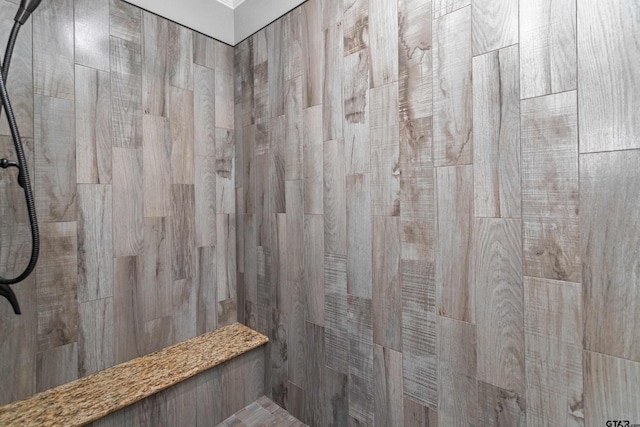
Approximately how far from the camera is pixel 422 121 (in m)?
1.09

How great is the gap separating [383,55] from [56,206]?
1445mm

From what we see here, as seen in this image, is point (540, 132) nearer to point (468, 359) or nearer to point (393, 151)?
point (393, 151)

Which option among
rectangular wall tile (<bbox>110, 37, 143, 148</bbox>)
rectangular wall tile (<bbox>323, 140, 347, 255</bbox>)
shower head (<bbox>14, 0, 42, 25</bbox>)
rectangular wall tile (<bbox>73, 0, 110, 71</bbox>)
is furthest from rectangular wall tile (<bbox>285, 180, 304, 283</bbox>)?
shower head (<bbox>14, 0, 42, 25</bbox>)

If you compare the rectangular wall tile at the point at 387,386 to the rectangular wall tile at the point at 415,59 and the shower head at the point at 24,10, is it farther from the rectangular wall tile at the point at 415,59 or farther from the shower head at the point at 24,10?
the shower head at the point at 24,10

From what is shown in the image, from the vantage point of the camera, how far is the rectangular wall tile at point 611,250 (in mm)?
758

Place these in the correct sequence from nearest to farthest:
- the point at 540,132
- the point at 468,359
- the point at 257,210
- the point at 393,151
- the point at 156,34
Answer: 1. the point at 540,132
2. the point at 468,359
3. the point at 393,151
4. the point at 156,34
5. the point at 257,210

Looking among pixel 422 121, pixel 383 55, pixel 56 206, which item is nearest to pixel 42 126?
pixel 56 206

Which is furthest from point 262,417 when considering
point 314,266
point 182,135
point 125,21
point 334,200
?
point 125,21

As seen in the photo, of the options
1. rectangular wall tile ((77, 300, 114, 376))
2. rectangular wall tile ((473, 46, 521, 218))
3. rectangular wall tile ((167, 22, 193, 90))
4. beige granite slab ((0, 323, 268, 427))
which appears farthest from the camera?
rectangular wall tile ((167, 22, 193, 90))

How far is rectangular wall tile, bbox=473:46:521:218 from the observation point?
0.91 metres

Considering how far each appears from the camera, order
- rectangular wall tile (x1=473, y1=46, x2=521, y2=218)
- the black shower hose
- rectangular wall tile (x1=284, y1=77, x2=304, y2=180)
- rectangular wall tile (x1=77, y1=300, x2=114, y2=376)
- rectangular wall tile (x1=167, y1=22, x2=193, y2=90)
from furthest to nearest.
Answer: rectangular wall tile (x1=167, y1=22, x2=193, y2=90), rectangular wall tile (x1=284, y1=77, x2=304, y2=180), rectangular wall tile (x1=77, y1=300, x2=114, y2=376), the black shower hose, rectangular wall tile (x1=473, y1=46, x2=521, y2=218)

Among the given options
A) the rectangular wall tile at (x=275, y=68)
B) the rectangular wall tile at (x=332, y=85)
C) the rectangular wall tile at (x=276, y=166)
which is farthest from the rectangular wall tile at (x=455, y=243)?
the rectangular wall tile at (x=275, y=68)

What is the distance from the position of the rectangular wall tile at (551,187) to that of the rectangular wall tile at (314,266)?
794 millimetres

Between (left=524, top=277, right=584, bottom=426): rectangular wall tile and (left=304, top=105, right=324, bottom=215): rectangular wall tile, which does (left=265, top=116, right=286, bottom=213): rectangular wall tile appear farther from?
(left=524, top=277, right=584, bottom=426): rectangular wall tile
